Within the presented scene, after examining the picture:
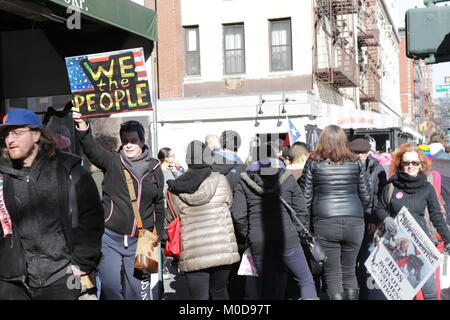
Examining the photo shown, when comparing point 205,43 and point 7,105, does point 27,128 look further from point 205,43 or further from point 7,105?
point 205,43

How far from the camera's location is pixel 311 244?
6.36 m

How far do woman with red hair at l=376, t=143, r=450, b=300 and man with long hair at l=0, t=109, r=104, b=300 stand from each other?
11.5ft

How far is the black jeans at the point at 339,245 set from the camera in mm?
6484

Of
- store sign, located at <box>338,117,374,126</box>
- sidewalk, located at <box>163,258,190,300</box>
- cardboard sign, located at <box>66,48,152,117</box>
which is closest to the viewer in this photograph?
cardboard sign, located at <box>66,48,152,117</box>

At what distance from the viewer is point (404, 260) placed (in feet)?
20.4

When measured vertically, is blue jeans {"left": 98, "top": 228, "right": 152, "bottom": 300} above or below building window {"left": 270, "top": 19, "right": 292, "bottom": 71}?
below

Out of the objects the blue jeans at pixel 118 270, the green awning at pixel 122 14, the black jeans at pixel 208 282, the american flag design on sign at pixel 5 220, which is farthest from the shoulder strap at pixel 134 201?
the green awning at pixel 122 14

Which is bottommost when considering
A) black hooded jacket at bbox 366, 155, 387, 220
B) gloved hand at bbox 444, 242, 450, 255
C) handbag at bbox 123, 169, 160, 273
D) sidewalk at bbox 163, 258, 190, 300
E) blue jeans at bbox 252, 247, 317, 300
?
sidewalk at bbox 163, 258, 190, 300

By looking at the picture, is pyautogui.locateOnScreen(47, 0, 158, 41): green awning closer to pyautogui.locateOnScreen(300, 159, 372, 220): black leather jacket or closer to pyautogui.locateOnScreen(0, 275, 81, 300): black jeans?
pyautogui.locateOnScreen(300, 159, 372, 220): black leather jacket

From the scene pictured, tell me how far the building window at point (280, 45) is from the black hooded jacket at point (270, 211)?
62.5 feet

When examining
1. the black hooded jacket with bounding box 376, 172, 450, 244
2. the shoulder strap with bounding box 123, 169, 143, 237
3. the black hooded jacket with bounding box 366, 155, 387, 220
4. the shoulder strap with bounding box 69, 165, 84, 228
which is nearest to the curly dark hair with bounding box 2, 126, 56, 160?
the shoulder strap with bounding box 69, 165, 84, 228

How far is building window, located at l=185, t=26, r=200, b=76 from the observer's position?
25906 millimetres

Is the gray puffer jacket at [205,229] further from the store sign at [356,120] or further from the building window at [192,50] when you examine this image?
the building window at [192,50]

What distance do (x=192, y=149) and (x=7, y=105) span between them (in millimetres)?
15975
